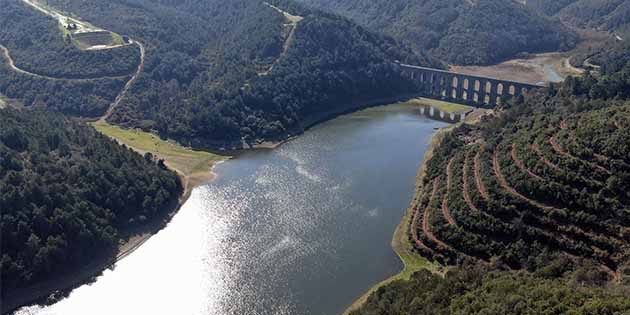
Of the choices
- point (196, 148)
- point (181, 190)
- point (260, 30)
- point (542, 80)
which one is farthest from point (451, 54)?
point (181, 190)

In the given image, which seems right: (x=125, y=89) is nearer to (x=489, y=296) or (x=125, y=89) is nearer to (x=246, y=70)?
(x=246, y=70)

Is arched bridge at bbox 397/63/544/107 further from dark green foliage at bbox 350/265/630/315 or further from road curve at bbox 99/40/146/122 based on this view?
dark green foliage at bbox 350/265/630/315

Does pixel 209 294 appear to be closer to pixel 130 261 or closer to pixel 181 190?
pixel 130 261

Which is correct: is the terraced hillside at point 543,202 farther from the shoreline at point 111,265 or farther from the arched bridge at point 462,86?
the arched bridge at point 462,86

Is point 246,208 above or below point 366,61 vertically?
below

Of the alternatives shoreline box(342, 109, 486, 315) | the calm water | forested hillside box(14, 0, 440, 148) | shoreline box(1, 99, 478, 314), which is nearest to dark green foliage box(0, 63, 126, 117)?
forested hillside box(14, 0, 440, 148)
